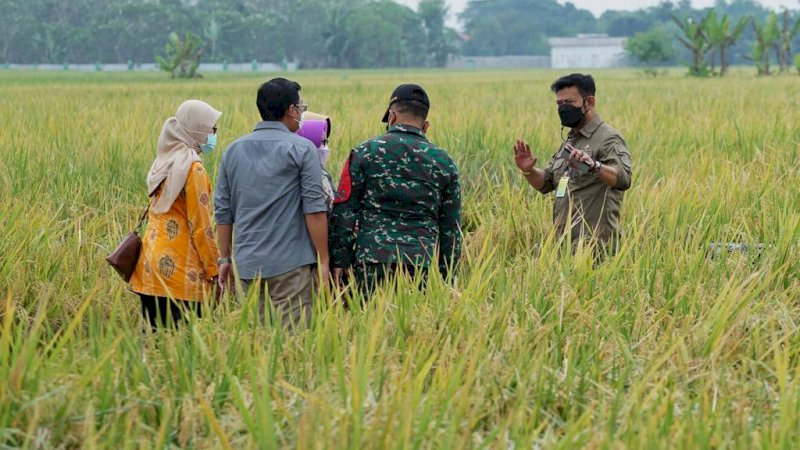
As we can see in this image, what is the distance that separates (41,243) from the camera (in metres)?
4.48

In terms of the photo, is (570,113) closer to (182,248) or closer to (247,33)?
(182,248)

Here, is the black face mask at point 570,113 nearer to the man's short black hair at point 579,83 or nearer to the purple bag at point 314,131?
the man's short black hair at point 579,83

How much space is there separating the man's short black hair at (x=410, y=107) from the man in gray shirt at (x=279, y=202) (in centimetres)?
34

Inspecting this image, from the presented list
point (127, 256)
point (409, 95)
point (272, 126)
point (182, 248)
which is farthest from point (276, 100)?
point (127, 256)

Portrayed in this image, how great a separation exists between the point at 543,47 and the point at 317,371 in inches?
4469

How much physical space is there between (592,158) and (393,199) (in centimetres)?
86

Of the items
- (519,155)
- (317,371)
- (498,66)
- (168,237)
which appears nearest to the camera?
(317,371)

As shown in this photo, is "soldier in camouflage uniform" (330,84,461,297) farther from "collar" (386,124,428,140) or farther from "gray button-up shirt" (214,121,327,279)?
"gray button-up shirt" (214,121,327,279)

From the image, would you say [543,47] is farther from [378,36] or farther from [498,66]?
[378,36]

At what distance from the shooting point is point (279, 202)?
3.73 metres

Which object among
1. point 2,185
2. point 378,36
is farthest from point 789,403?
point 378,36

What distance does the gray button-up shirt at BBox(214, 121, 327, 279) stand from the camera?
3.70 metres

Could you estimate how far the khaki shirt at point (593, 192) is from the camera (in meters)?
4.23

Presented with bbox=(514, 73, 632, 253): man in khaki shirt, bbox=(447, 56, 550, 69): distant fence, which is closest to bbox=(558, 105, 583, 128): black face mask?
bbox=(514, 73, 632, 253): man in khaki shirt
